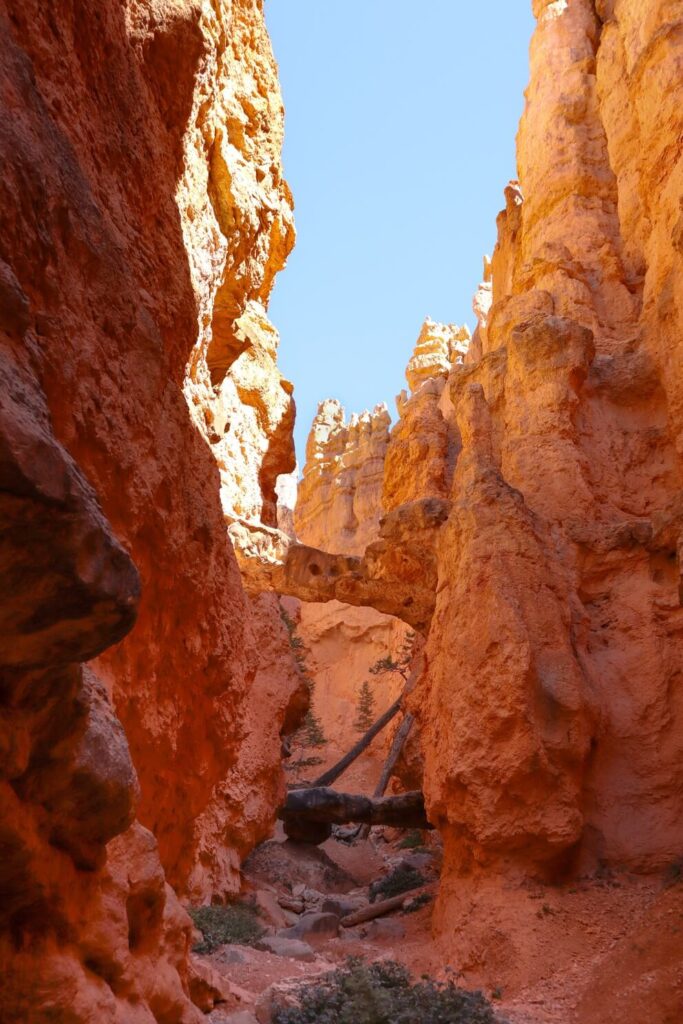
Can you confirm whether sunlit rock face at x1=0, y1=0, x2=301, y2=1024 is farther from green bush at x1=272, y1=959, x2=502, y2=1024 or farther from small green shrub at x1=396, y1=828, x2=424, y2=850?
small green shrub at x1=396, y1=828, x2=424, y2=850

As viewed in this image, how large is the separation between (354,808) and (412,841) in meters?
4.12

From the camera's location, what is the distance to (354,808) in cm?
1545

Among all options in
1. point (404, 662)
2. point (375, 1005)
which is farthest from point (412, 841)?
point (375, 1005)

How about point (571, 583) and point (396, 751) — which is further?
point (396, 751)

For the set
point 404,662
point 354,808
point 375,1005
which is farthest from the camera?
point 404,662

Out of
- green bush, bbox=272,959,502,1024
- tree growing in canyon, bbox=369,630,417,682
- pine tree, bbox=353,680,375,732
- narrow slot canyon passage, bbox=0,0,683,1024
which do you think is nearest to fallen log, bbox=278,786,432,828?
narrow slot canyon passage, bbox=0,0,683,1024

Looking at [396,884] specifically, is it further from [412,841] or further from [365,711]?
[365,711]

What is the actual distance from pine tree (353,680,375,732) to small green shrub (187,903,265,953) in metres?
18.2

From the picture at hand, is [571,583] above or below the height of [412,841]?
above

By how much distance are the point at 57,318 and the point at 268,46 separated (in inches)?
310

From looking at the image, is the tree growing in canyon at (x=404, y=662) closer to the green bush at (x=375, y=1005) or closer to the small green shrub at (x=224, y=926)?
the small green shrub at (x=224, y=926)

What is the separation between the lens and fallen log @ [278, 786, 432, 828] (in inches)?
608

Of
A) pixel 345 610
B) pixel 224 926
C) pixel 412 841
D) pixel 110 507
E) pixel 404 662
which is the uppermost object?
pixel 345 610

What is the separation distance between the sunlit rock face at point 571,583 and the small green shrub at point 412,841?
20.6 feet
